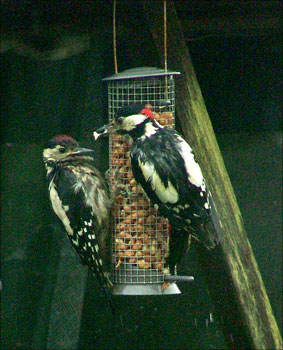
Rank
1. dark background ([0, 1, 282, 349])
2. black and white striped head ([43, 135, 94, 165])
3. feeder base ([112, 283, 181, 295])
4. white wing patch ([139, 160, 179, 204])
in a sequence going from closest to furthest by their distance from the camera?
white wing patch ([139, 160, 179, 204])
feeder base ([112, 283, 181, 295])
black and white striped head ([43, 135, 94, 165])
dark background ([0, 1, 282, 349])

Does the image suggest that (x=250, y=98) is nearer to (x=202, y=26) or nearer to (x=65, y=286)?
(x=202, y=26)

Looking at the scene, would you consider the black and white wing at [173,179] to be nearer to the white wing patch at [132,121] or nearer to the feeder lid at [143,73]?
the white wing patch at [132,121]

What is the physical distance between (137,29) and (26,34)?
0.81 metres

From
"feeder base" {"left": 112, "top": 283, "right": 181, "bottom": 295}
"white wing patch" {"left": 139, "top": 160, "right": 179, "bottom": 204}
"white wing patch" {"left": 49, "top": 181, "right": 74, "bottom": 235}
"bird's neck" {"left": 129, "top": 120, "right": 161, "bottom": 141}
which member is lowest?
"feeder base" {"left": 112, "top": 283, "right": 181, "bottom": 295}

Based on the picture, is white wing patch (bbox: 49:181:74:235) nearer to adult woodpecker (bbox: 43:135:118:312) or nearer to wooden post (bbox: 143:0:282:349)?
adult woodpecker (bbox: 43:135:118:312)

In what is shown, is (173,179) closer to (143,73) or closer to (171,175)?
(171,175)

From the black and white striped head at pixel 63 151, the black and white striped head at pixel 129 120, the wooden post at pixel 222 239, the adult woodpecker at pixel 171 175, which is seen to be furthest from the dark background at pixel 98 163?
the adult woodpecker at pixel 171 175

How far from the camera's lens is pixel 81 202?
3508mm

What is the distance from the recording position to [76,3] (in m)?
4.05

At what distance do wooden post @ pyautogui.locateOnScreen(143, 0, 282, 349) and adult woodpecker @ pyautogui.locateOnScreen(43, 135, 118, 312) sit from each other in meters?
0.39

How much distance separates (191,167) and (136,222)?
410 millimetres

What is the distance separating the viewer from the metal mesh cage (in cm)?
352

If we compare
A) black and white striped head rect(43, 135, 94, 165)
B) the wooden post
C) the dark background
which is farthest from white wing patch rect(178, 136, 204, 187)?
the dark background

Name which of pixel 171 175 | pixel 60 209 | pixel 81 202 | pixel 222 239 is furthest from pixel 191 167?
pixel 60 209
